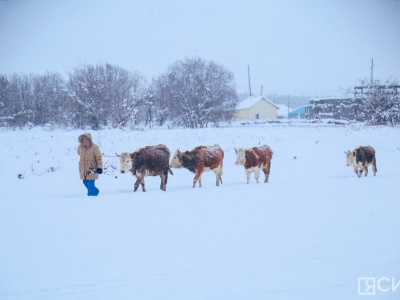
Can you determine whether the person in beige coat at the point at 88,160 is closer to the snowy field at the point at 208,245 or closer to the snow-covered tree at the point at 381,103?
the snowy field at the point at 208,245

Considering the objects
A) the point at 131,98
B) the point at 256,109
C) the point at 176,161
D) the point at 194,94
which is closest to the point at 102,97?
the point at 131,98

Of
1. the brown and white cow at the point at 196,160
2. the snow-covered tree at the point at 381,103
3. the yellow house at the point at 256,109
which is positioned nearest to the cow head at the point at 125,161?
the brown and white cow at the point at 196,160

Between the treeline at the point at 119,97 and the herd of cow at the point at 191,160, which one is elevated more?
the treeline at the point at 119,97

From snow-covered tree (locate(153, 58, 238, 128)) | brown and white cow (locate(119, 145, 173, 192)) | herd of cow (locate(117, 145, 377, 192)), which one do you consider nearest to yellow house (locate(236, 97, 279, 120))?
snow-covered tree (locate(153, 58, 238, 128))

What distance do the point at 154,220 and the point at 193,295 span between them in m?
2.57

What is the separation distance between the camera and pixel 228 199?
7.88 meters

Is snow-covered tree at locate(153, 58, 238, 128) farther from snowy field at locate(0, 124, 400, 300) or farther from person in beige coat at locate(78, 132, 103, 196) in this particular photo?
snowy field at locate(0, 124, 400, 300)

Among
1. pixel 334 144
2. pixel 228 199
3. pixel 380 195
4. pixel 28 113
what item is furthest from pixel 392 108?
pixel 28 113

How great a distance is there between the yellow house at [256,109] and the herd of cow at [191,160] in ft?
151

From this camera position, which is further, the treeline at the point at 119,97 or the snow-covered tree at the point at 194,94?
the snow-covered tree at the point at 194,94

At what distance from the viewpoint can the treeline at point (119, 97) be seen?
25.4m

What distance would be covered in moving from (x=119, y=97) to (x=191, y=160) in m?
20.8

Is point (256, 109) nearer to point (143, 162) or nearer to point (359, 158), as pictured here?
point (359, 158)

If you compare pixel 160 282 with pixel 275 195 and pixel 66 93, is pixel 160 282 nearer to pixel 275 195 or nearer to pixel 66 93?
pixel 275 195
